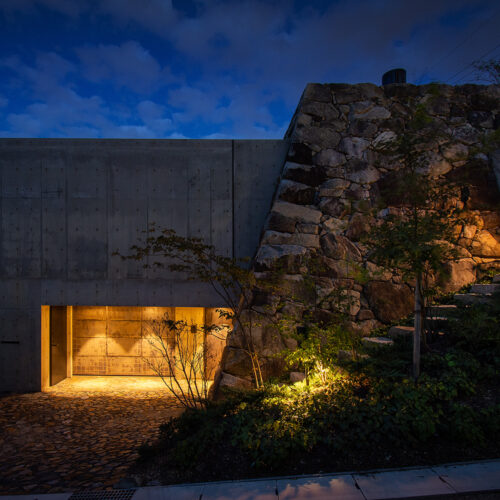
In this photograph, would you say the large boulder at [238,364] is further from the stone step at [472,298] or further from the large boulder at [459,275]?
the large boulder at [459,275]

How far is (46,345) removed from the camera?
5.48m

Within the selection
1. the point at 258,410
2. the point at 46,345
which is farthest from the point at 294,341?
the point at 46,345

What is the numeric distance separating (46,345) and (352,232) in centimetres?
560

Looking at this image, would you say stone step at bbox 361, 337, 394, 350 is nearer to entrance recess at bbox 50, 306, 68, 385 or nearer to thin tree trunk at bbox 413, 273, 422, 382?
thin tree trunk at bbox 413, 273, 422, 382

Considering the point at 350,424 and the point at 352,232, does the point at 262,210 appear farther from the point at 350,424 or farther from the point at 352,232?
the point at 350,424

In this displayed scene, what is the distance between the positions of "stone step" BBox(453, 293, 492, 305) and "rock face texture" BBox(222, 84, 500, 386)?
0.58 m

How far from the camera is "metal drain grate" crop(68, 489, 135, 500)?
2.17 meters

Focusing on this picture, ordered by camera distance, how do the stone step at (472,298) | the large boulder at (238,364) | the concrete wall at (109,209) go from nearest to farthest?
the stone step at (472,298) < the large boulder at (238,364) < the concrete wall at (109,209)

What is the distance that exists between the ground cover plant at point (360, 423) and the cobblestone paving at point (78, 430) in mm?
642

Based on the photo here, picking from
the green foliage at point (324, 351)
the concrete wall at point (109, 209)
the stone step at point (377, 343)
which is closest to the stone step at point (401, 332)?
the stone step at point (377, 343)

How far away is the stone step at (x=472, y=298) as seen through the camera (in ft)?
12.3

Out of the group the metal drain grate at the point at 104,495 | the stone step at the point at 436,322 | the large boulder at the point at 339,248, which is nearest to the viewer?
the metal drain grate at the point at 104,495

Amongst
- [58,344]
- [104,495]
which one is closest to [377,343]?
[104,495]

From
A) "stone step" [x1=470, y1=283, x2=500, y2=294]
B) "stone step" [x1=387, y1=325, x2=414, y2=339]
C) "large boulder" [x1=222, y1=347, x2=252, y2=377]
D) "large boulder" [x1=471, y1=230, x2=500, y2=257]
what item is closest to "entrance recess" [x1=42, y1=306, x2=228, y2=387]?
"large boulder" [x1=222, y1=347, x2=252, y2=377]
